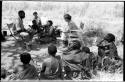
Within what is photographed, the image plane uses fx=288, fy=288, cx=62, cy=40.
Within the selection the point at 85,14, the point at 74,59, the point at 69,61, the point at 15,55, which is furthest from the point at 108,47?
the point at 15,55

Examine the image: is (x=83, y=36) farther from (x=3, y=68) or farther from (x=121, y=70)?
(x=3, y=68)

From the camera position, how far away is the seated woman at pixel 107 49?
23.9 feet

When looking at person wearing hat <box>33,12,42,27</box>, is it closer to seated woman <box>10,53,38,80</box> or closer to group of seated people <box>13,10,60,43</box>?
group of seated people <box>13,10,60,43</box>

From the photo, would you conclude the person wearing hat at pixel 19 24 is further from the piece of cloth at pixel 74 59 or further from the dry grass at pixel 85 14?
the piece of cloth at pixel 74 59

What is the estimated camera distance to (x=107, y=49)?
7316 mm

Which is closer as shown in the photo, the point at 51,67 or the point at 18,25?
the point at 51,67

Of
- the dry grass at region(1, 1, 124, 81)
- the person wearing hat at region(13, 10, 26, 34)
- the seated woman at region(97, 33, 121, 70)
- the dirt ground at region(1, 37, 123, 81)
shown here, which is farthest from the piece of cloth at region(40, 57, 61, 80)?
the person wearing hat at region(13, 10, 26, 34)

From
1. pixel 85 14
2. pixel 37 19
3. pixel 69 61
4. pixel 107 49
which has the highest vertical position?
pixel 85 14

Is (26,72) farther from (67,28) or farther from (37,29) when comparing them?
(37,29)

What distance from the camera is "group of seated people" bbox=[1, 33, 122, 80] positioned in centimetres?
615

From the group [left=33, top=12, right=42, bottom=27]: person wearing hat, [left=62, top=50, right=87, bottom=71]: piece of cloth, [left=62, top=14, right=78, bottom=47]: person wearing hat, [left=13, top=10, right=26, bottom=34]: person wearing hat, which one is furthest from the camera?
[left=33, top=12, right=42, bottom=27]: person wearing hat

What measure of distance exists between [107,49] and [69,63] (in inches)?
45.4

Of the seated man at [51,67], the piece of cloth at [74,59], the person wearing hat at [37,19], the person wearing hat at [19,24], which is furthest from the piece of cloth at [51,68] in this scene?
the person wearing hat at [37,19]

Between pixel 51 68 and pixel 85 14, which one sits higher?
pixel 85 14
